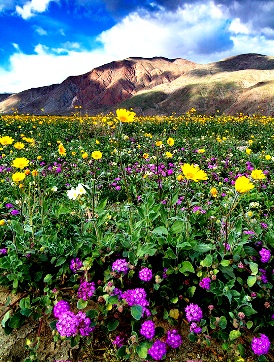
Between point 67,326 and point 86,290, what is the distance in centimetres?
33

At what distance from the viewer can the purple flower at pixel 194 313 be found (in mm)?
1928

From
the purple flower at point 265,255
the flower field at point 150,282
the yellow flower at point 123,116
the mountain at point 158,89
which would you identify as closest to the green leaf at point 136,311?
the flower field at point 150,282

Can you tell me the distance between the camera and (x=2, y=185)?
5.24 meters

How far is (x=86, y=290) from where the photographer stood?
2.10 m

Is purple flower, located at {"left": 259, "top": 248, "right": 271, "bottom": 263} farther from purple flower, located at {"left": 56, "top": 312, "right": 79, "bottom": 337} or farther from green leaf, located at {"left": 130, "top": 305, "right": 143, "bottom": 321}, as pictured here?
purple flower, located at {"left": 56, "top": 312, "right": 79, "bottom": 337}

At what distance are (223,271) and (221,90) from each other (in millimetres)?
99916

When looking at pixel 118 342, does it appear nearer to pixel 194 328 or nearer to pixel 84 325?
pixel 84 325

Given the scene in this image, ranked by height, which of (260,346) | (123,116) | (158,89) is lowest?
(158,89)

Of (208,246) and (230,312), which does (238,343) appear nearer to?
(230,312)

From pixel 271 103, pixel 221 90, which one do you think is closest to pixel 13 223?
pixel 271 103

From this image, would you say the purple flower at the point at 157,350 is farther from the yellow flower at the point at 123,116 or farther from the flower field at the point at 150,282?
the yellow flower at the point at 123,116

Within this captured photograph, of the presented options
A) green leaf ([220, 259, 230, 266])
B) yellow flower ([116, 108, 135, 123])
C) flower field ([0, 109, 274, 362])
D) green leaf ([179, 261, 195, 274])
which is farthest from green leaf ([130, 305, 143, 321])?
yellow flower ([116, 108, 135, 123])

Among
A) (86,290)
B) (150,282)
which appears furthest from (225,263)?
(86,290)

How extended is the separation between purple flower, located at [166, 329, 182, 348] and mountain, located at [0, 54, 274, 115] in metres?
73.9
